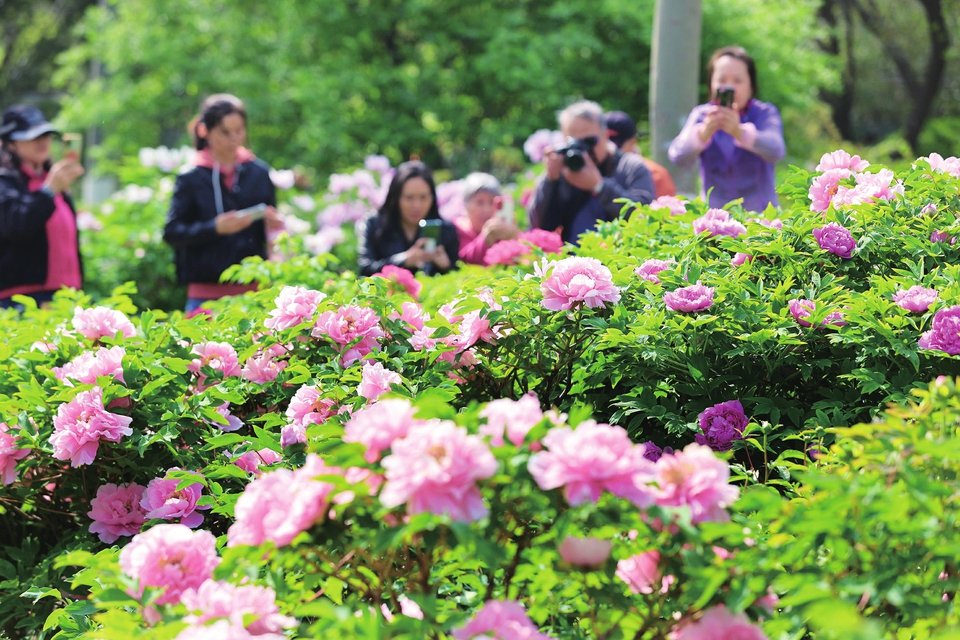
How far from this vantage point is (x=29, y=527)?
3691mm

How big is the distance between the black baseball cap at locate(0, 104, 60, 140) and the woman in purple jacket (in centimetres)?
298

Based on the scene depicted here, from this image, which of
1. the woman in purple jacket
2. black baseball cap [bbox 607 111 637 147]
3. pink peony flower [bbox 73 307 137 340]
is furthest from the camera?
black baseball cap [bbox 607 111 637 147]

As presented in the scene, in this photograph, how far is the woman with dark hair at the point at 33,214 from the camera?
5629 millimetres

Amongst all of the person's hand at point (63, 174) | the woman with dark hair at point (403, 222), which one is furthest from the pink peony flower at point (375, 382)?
the person's hand at point (63, 174)

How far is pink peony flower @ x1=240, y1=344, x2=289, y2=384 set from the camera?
3.41 m

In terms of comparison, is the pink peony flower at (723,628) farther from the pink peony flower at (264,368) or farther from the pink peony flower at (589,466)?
the pink peony flower at (264,368)

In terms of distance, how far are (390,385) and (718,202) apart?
291 cm

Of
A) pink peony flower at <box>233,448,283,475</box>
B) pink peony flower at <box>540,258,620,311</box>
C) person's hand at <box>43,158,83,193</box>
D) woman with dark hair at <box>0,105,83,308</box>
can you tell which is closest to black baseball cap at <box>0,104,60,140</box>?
woman with dark hair at <box>0,105,83,308</box>

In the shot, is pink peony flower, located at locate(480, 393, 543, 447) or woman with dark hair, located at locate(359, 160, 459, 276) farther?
woman with dark hair, located at locate(359, 160, 459, 276)

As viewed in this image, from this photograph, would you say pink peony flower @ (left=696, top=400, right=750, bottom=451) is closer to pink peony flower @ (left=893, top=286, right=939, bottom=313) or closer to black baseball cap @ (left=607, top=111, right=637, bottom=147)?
pink peony flower @ (left=893, top=286, right=939, bottom=313)

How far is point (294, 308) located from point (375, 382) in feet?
1.69

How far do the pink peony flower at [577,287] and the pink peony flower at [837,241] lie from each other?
693 mm

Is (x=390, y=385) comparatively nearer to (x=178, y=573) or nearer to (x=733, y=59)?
(x=178, y=573)

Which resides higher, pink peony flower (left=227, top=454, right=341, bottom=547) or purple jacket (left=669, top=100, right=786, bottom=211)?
pink peony flower (left=227, top=454, right=341, bottom=547)
